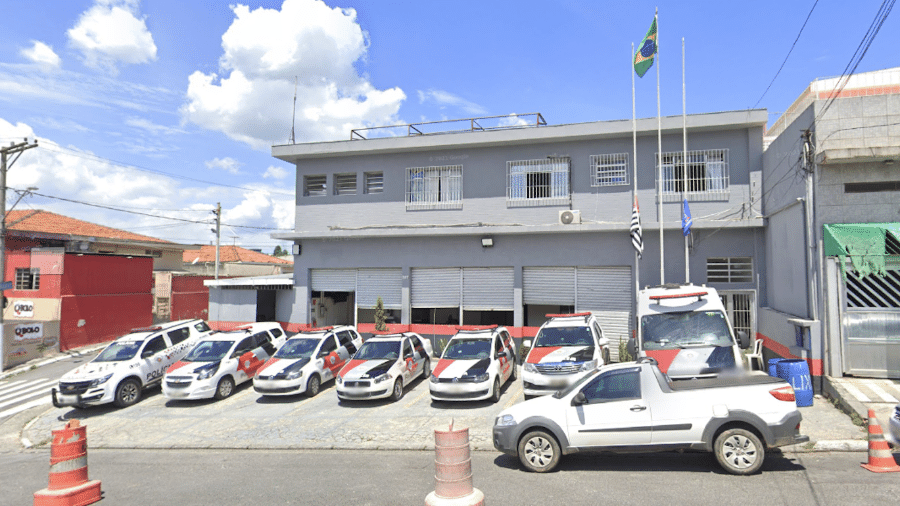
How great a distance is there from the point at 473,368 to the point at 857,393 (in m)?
7.62

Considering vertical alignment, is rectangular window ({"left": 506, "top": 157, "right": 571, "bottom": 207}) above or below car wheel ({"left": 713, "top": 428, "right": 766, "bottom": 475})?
above

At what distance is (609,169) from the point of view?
17844 mm

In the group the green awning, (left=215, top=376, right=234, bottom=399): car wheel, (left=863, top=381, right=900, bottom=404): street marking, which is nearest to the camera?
(left=863, top=381, right=900, bottom=404): street marking

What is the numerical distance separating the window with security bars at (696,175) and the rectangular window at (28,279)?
26350mm

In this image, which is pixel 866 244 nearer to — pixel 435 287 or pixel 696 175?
pixel 696 175

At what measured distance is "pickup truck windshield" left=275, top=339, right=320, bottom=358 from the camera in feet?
48.2

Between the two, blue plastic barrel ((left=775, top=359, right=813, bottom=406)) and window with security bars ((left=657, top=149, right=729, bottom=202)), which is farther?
window with security bars ((left=657, top=149, right=729, bottom=202))

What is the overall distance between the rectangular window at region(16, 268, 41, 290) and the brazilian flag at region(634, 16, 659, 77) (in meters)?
25.9

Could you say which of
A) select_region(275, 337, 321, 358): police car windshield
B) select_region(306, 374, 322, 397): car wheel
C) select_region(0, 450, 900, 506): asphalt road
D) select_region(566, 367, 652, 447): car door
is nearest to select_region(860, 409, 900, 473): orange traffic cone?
select_region(0, 450, 900, 506): asphalt road

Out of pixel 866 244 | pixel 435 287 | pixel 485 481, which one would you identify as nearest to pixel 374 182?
pixel 435 287

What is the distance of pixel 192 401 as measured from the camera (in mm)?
14406

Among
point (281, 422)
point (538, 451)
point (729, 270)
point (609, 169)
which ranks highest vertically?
point (609, 169)

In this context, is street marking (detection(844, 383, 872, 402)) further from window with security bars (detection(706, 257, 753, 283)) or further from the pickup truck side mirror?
the pickup truck side mirror

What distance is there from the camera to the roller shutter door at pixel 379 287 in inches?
783
